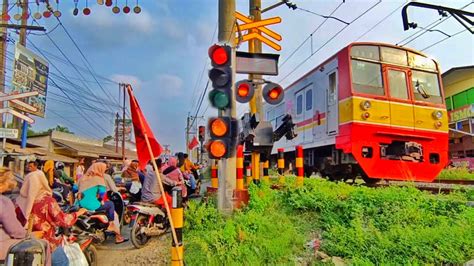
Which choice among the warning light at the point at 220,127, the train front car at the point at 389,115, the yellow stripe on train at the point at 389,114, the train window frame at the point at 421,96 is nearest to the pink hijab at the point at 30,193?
the warning light at the point at 220,127

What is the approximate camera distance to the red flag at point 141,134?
4.73 metres

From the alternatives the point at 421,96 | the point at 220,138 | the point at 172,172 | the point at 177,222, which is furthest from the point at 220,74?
the point at 421,96

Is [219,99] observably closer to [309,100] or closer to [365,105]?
[365,105]

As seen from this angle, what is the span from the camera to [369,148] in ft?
26.5

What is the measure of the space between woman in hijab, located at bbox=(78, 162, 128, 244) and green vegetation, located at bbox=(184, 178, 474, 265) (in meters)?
1.25

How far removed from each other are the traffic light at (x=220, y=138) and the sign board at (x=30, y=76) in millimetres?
10189

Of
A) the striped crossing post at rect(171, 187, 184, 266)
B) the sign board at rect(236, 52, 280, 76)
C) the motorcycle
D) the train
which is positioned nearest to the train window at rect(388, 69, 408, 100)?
the train

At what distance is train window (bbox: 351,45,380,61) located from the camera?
27.3 feet

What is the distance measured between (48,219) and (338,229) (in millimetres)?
3474

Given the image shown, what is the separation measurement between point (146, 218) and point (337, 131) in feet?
16.2

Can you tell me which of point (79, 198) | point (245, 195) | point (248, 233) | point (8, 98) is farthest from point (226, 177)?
point (8, 98)

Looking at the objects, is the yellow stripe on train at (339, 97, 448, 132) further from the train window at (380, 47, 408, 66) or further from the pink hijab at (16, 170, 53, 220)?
the pink hijab at (16, 170, 53, 220)

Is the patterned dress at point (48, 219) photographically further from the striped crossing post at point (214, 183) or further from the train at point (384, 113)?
the train at point (384, 113)

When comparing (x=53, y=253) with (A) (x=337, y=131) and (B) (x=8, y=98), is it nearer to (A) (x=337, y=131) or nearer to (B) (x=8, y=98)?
(B) (x=8, y=98)
